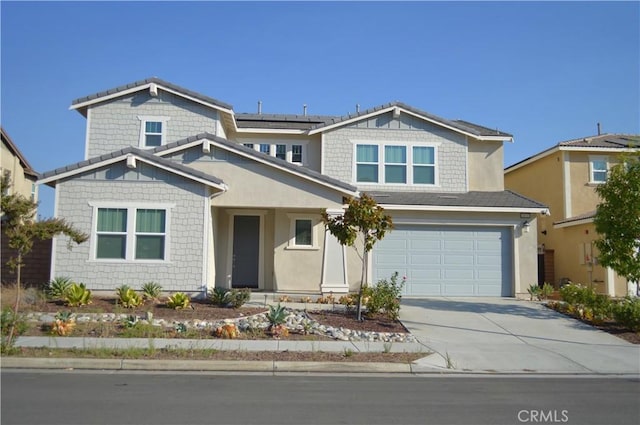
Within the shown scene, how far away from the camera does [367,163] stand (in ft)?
67.6

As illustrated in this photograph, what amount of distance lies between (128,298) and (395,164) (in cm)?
1087

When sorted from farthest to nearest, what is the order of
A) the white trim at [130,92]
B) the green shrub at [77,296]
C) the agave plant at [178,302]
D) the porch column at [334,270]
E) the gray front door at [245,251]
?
the white trim at [130,92], the gray front door at [245,251], the porch column at [334,270], the agave plant at [178,302], the green shrub at [77,296]

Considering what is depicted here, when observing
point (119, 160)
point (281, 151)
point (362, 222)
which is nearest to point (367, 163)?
point (281, 151)

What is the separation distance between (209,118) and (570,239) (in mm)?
15538

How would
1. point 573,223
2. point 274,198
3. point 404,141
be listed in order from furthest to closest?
point 573,223 < point 404,141 < point 274,198

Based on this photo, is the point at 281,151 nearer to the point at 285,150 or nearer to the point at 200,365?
the point at 285,150

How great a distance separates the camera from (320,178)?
1694 cm

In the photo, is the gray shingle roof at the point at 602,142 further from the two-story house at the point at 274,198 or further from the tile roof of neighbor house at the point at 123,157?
the tile roof of neighbor house at the point at 123,157

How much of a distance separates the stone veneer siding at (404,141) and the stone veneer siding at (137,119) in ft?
14.8

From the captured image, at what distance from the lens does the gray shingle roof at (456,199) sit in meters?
19.1

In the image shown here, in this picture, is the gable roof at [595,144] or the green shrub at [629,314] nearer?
the green shrub at [629,314]

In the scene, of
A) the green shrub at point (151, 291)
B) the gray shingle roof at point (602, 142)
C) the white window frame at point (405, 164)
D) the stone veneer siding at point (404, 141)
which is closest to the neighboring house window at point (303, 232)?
the stone veneer siding at point (404, 141)

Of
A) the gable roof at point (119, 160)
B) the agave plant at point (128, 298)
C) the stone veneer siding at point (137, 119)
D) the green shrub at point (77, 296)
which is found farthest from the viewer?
the stone veneer siding at point (137, 119)

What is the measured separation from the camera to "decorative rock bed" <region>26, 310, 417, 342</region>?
41.1ft
